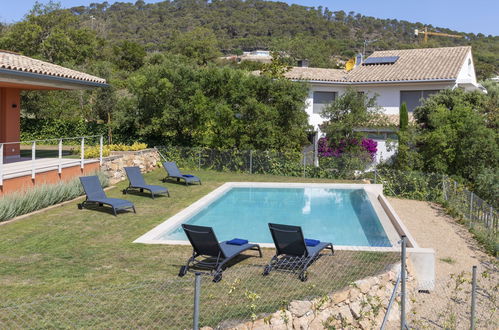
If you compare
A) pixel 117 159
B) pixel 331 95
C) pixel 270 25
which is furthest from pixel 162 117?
pixel 270 25

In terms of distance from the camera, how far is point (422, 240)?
13.3 meters

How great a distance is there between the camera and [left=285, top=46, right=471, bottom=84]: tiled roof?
29578 mm

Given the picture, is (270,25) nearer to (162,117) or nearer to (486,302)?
(162,117)

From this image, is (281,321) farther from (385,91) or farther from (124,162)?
(385,91)

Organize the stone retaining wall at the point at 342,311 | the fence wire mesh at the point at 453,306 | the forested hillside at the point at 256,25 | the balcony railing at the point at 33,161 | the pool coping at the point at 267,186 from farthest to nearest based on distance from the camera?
the forested hillside at the point at 256,25 < the balcony railing at the point at 33,161 < the pool coping at the point at 267,186 < the fence wire mesh at the point at 453,306 < the stone retaining wall at the point at 342,311

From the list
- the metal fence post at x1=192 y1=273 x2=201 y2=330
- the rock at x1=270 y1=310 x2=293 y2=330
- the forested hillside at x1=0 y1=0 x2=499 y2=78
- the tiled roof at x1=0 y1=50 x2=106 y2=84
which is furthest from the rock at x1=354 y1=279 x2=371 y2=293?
the forested hillside at x1=0 y1=0 x2=499 y2=78

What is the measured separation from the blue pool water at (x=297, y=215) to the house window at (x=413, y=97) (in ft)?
39.6

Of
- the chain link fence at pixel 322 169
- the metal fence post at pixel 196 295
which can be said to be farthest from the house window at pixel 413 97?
the metal fence post at pixel 196 295

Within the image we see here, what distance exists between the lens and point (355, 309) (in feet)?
24.7

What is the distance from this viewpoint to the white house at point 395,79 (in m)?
29.1

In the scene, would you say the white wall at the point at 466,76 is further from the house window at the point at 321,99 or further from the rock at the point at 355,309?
the rock at the point at 355,309

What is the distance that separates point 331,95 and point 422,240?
66.8 ft

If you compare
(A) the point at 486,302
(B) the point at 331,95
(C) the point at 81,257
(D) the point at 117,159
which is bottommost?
(A) the point at 486,302

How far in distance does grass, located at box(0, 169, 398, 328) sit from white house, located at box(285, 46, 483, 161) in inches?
741
